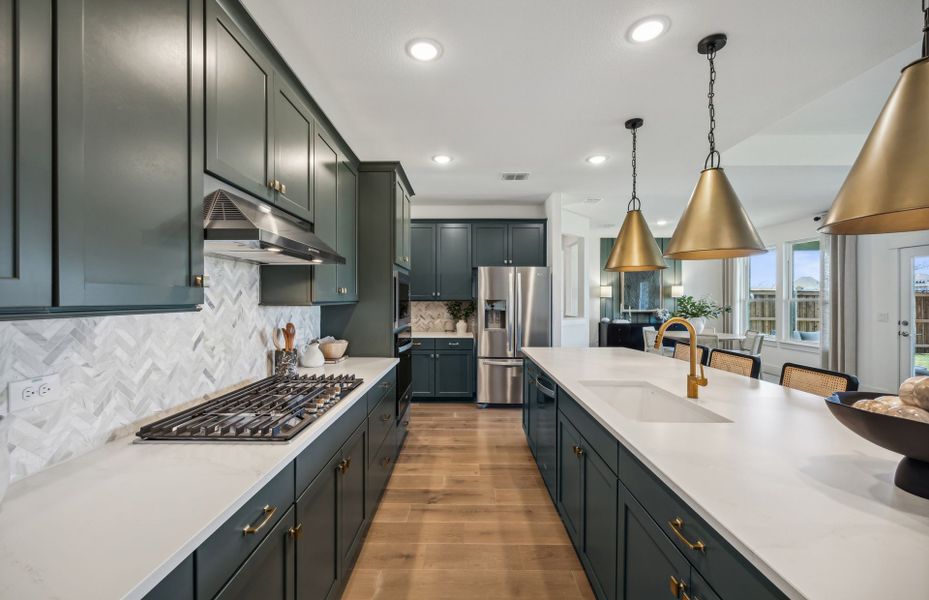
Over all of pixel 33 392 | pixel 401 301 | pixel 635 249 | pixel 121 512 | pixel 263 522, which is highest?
pixel 635 249

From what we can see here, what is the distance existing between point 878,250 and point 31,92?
303 inches

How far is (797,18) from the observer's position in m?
1.70

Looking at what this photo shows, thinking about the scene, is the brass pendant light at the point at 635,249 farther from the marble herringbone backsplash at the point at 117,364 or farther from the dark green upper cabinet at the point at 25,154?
the dark green upper cabinet at the point at 25,154

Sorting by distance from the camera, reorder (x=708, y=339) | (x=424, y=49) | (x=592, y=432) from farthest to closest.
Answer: (x=708, y=339) → (x=424, y=49) → (x=592, y=432)

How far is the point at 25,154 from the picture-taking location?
719 millimetres

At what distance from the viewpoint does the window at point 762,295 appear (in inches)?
275

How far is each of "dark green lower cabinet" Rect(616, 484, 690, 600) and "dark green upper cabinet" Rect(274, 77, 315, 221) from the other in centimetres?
191

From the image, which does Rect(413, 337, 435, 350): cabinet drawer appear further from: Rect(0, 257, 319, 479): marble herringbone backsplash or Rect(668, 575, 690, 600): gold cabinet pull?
Rect(668, 575, 690, 600): gold cabinet pull

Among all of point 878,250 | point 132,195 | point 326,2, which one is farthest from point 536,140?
point 878,250

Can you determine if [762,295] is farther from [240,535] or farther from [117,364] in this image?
[117,364]

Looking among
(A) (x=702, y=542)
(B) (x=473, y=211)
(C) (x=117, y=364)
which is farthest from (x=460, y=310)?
(A) (x=702, y=542)

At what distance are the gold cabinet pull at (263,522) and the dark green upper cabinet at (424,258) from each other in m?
4.08

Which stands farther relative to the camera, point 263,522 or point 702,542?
point 263,522

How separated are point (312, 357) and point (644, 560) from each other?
7.08 ft
